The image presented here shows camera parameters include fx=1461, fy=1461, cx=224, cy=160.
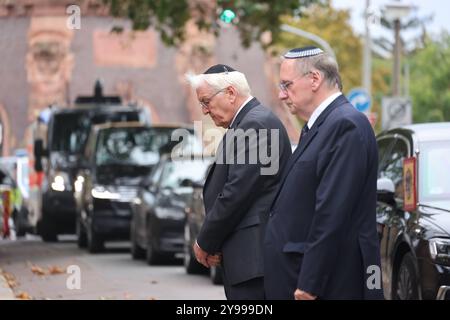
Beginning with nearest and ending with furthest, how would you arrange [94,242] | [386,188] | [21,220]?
[386,188]
[94,242]
[21,220]

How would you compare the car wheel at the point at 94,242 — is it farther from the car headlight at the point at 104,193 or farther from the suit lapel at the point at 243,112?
the suit lapel at the point at 243,112

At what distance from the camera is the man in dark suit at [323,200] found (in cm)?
597

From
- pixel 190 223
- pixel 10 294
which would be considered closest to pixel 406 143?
pixel 10 294

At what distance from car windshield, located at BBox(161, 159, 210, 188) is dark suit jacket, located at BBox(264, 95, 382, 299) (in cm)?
1404

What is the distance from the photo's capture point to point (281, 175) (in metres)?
7.11

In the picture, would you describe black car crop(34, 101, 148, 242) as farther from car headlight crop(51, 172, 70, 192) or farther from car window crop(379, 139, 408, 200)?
car window crop(379, 139, 408, 200)

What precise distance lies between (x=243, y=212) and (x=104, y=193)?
16420 mm

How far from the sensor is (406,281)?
10.6 metres

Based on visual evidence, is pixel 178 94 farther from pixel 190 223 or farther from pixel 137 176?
pixel 190 223

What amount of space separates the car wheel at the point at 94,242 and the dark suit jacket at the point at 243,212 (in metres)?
16.3

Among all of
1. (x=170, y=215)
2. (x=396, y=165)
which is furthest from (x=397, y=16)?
(x=396, y=165)

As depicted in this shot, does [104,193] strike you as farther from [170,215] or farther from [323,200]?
[323,200]

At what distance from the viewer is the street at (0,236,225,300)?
15055mm
